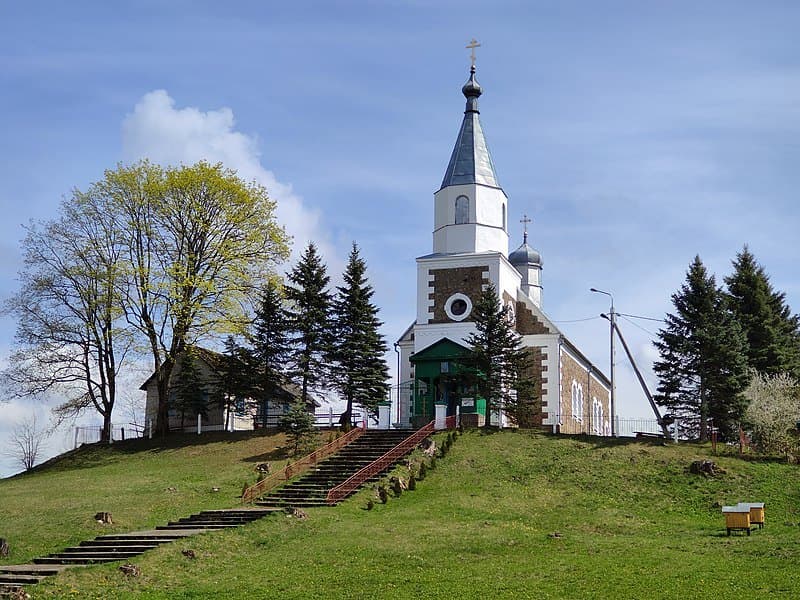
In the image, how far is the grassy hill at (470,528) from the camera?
19.7 metres

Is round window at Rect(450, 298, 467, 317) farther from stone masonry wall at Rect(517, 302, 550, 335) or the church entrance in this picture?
stone masonry wall at Rect(517, 302, 550, 335)

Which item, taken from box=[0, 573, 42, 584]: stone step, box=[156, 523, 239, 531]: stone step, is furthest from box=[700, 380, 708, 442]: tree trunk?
box=[0, 573, 42, 584]: stone step

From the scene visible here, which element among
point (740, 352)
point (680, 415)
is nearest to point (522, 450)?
point (680, 415)

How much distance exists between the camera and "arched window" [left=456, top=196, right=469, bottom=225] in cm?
4281

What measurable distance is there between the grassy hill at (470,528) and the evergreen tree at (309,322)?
479 cm

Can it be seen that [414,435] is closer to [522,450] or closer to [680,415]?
[522,450]

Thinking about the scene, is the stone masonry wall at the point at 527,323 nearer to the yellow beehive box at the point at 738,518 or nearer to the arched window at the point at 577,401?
the arched window at the point at 577,401

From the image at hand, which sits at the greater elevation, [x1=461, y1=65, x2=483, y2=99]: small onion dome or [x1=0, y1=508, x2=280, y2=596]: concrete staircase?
[x1=461, y1=65, x2=483, y2=99]: small onion dome

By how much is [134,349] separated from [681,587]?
2811 centimetres

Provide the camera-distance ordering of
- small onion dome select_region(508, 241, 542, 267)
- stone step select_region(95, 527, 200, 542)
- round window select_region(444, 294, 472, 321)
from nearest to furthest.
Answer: stone step select_region(95, 527, 200, 542) → round window select_region(444, 294, 472, 321) → small onion dome select_region(508, 241, 542, 267)

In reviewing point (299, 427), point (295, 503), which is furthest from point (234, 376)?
point (295, 503)

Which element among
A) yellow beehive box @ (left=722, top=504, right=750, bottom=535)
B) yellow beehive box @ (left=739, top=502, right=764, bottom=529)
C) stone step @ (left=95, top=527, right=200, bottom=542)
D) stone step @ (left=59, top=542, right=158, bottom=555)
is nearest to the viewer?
yellow beehive box @ (left=722, top=504, right=750, bottom=535)

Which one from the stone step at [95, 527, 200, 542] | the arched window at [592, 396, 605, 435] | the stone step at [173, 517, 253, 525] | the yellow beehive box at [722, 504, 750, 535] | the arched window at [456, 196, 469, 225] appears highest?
the arched window at [456, 196, 469, 225]

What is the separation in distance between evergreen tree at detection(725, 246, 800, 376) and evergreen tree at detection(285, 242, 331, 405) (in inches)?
692
